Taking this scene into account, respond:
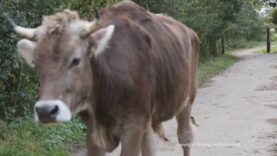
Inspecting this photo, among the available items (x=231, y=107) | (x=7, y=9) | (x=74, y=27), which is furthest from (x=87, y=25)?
(x=231, y=107)

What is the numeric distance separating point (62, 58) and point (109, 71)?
0.65 metres

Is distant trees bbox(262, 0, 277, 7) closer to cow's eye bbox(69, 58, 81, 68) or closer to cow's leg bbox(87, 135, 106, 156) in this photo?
cow's leg bbox(87, 135, 106, 156)

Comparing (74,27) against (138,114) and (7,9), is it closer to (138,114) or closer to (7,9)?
(138,114)

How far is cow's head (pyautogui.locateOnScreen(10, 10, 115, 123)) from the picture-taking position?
3.95 m

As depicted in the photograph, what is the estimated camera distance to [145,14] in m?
5.71

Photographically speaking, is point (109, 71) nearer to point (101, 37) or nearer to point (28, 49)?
point (101, 37)

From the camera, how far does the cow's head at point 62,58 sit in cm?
395

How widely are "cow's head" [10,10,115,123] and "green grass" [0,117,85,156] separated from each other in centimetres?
280

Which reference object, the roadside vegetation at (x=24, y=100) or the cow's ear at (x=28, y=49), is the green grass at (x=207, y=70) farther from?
the cow's ear at (x=28, y=49)

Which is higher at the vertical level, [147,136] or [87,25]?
[87,25]

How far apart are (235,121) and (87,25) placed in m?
6.81

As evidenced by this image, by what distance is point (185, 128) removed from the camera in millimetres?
6973

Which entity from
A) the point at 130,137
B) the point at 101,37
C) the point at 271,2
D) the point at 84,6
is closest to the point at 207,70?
the point at 84,6

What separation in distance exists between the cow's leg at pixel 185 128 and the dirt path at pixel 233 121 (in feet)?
1.98
